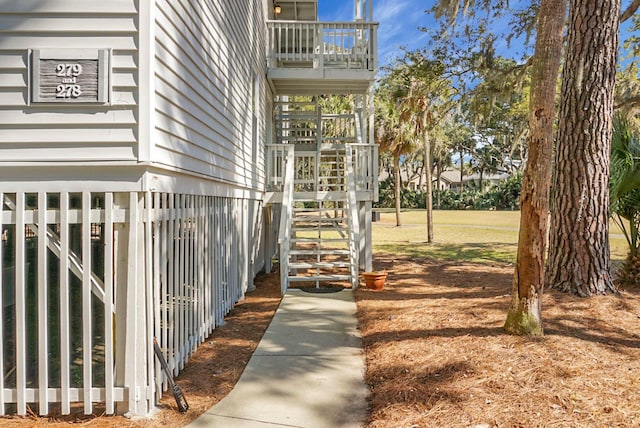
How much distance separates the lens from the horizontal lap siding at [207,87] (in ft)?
11.7

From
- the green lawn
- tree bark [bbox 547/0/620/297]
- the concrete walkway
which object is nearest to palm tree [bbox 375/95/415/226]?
the green lawn

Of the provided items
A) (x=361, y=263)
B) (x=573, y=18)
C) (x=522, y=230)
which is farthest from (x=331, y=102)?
(x=522, y=230)

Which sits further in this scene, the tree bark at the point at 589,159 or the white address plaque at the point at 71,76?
the tree bark at the point at 589,159

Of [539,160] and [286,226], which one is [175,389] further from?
[286,226]

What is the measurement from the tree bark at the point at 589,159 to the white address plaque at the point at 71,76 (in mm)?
5352

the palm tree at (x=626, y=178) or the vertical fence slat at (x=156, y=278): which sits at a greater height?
the palm tree at (x=626, y=178)

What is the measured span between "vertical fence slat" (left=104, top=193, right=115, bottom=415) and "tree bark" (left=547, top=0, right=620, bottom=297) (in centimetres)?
520

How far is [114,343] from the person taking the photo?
3.36 m

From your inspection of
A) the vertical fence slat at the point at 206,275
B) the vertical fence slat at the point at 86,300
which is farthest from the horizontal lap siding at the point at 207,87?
the vertical fence slat at the point at 86,300

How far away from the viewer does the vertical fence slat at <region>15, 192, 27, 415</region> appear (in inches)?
122

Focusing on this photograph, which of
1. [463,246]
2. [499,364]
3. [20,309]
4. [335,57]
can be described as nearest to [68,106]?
[20,309]

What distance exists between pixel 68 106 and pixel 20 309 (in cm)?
151

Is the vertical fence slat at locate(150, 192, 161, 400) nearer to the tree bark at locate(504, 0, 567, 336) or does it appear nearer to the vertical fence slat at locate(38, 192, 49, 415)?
the vertical fence slat at locate(38, 192, 49, 415)

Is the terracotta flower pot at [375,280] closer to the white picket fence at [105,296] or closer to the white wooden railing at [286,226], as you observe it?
the white wooden railing at [286,226]
